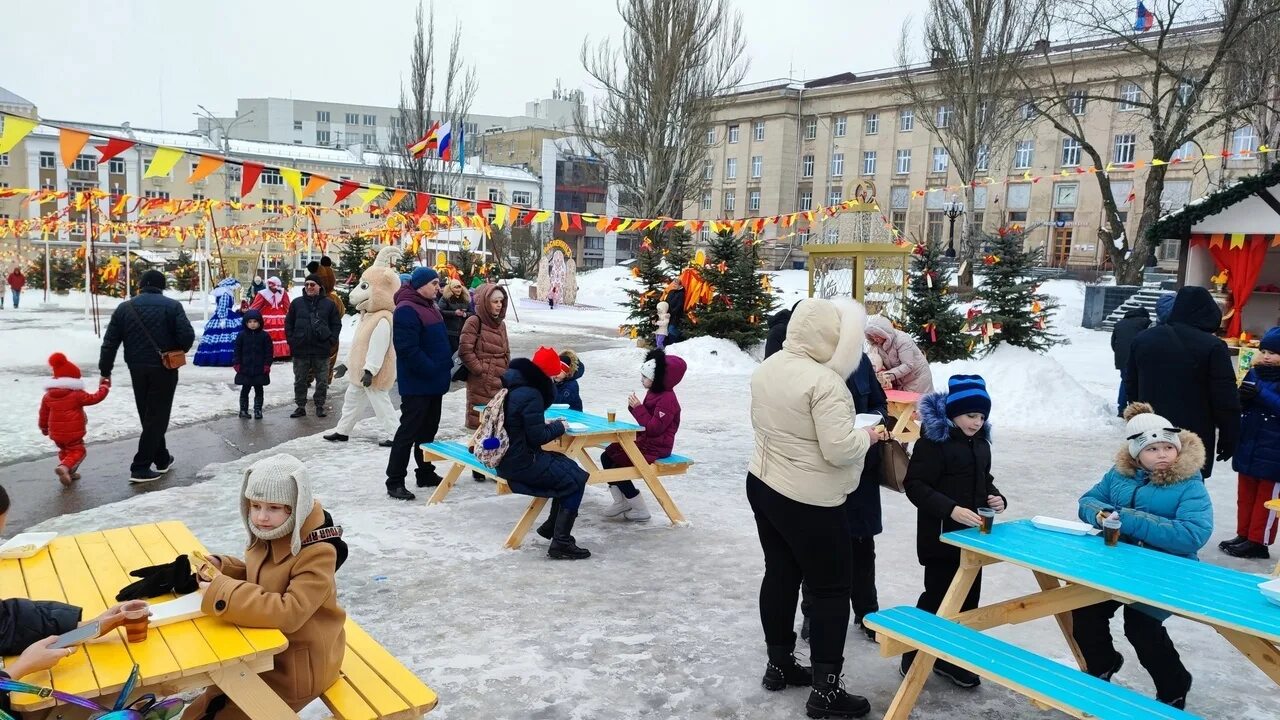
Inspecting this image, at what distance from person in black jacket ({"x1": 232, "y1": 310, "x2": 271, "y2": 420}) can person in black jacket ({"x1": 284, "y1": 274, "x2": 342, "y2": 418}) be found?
1.14 feet

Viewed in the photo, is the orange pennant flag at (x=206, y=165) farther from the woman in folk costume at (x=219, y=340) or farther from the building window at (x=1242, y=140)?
the building window at (x=1242, y=140)

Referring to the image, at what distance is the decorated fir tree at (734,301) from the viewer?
1588 cm

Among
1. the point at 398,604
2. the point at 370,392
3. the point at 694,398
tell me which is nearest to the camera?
the point at 398,604

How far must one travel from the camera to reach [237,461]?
8.12 m

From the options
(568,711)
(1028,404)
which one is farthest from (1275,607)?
(1028,404)

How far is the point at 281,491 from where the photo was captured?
2779mm

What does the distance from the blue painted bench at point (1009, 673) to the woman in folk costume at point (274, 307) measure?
→ 1243 centimetres

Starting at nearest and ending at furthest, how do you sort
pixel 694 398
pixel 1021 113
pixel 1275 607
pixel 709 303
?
pixel 1275 607 < pixel 694 398 < pixel 709 303 < pixel 1021 113

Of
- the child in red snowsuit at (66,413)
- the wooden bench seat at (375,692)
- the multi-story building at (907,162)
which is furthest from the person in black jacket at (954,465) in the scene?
the multi-story building at (907,162)

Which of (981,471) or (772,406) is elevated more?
(772,406)

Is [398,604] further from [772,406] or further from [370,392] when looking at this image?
[370,392]

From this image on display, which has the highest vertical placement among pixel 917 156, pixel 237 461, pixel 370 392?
pixel 917 156

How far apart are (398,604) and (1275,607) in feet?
12.9

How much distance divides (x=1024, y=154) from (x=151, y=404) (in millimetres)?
51191
